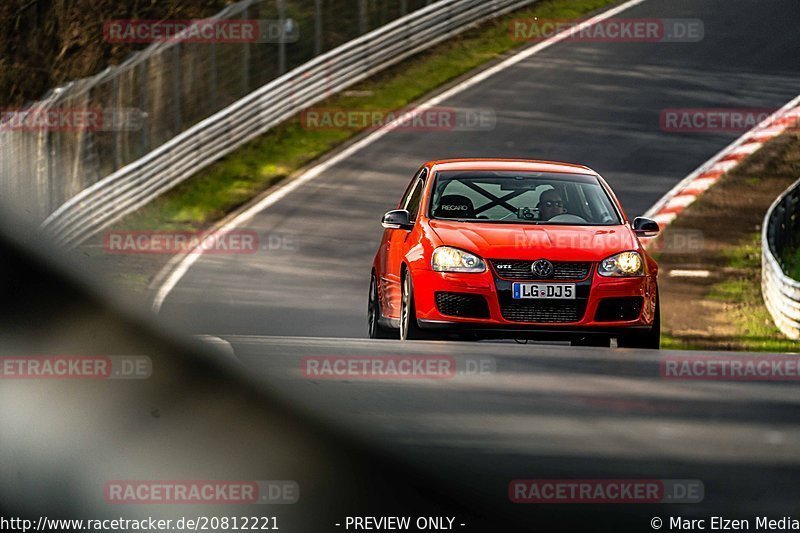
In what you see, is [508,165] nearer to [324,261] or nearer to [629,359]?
[629,359]

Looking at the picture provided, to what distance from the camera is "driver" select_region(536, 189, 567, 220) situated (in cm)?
1173

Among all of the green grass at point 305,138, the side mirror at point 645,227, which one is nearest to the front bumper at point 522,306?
the side mirror at point 645,227

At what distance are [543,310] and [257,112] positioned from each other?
62.2 ft

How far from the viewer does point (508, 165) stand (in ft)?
40.2

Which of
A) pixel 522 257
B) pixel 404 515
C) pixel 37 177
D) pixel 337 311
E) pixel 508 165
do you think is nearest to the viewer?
pixel 404 515

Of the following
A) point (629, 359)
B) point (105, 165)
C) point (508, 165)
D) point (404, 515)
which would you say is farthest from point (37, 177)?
point (404, 515)

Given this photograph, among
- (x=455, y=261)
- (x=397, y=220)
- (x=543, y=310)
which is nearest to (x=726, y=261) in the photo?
(x=397, y=220)

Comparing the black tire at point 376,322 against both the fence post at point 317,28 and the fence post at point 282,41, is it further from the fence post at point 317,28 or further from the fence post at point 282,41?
the fence post at point 317,28

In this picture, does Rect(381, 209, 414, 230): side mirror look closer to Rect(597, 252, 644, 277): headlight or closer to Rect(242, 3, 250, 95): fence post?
Rect(597, 252, 644, 277): headlight

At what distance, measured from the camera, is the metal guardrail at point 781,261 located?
16.9m

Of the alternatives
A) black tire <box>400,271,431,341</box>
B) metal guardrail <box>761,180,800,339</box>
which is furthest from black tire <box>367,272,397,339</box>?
metal guardrail <box>761,180,800,339</box>

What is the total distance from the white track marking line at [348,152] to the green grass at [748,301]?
7194 millimetres

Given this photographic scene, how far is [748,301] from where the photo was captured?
783 inches

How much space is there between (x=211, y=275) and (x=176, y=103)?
7981mm
